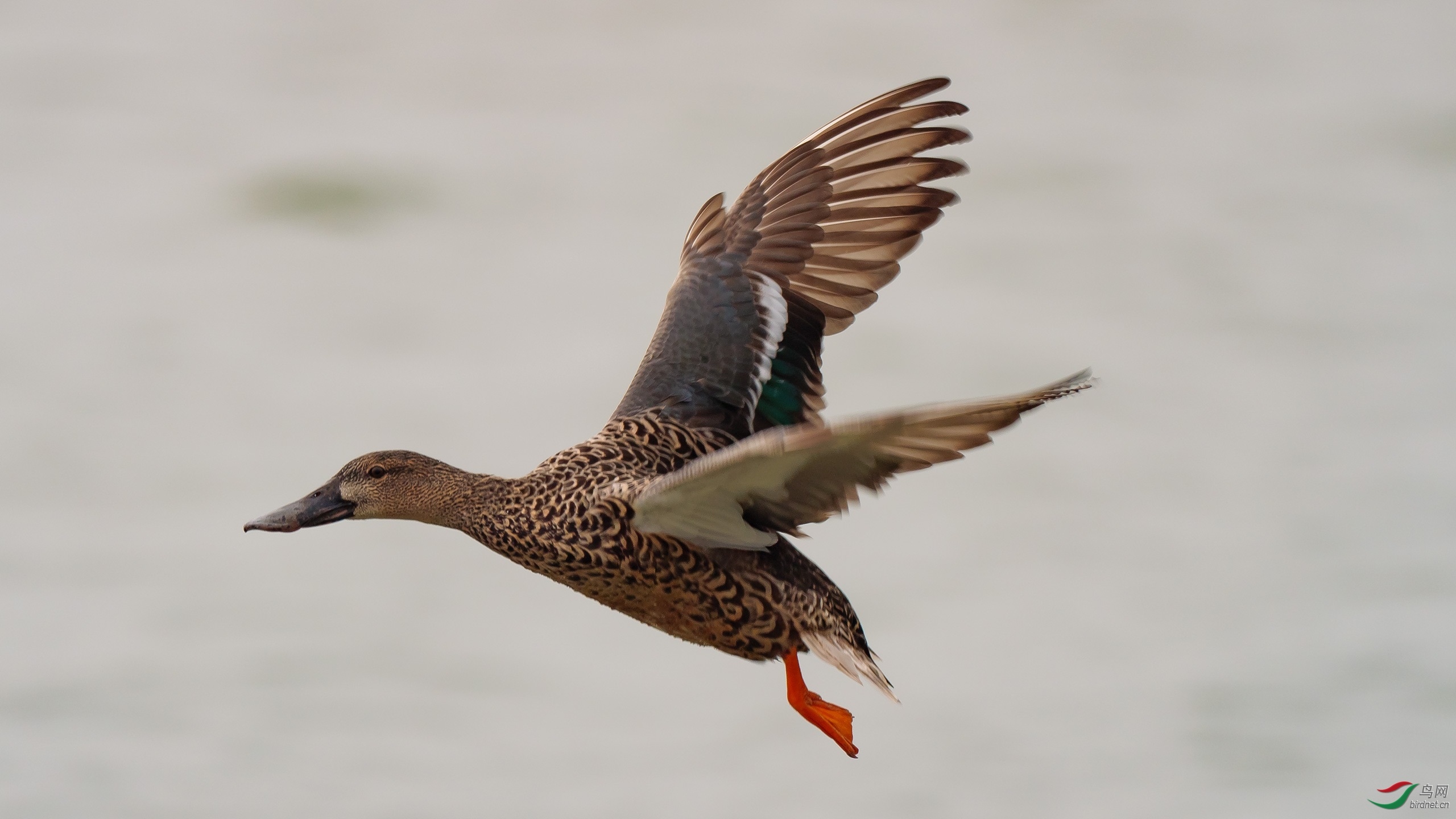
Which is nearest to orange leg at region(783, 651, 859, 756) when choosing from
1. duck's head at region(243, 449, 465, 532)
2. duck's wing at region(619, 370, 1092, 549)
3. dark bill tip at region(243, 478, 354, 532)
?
duck's wing at region(619, 370, 1092, 549)

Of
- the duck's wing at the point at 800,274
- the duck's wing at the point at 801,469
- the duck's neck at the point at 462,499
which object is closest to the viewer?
the duck's wing at the point at 801,469

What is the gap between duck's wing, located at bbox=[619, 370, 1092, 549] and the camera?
520 cm

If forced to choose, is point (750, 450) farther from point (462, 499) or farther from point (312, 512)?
point (312, 512)

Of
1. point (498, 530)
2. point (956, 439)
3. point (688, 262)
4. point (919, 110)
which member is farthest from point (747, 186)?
point (956, 439)

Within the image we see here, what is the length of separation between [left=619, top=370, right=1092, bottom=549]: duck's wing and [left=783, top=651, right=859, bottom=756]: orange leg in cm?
66

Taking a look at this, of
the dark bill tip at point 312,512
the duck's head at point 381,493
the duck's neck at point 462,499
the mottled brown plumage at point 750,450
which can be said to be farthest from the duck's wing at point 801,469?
the dark bill tip at point 312,512

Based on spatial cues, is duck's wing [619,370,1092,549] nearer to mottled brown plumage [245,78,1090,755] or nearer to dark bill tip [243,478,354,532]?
mottled brown plumage [245,78,1090,755]

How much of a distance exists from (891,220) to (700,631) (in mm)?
2080

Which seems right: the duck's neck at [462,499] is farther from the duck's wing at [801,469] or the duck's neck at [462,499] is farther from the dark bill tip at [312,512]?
the duck's wing at [801,469]

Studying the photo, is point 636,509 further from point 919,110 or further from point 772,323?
point 919,110

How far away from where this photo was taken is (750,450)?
5.35 meters

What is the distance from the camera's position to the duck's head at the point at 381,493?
698 cm

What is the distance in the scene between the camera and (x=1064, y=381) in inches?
207

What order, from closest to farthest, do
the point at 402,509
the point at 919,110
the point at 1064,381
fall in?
the point at 1064,381, the point at 402,509, the point at 919,110
